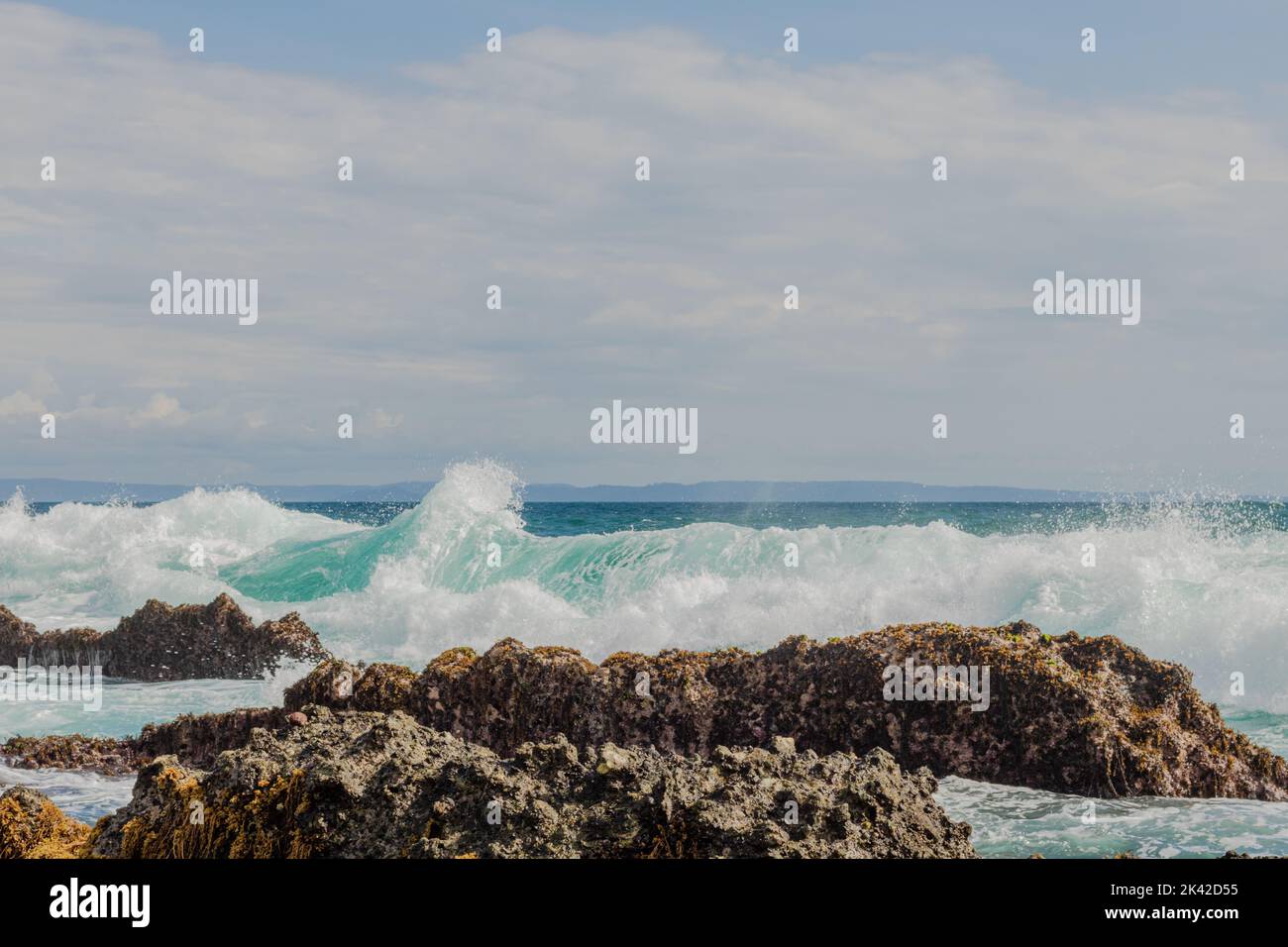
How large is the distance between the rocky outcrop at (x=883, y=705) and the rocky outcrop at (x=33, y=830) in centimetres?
338

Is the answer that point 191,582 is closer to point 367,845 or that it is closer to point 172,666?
point 172,666

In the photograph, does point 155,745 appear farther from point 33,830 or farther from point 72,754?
point 33,830

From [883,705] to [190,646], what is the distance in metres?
10.3

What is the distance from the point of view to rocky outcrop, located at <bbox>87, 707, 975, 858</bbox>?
15.3ft

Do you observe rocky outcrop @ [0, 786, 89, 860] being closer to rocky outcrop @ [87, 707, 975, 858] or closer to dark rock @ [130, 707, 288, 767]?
rocky outcrop @ [87, 707, 975, 858]

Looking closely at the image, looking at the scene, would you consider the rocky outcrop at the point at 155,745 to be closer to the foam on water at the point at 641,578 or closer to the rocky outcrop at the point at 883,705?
the rocky outcrop at the point at 883,705

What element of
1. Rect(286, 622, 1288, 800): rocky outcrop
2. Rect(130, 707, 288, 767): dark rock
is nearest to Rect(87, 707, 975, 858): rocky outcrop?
Rect(286, 622, 1288, 800): rocky outcrop

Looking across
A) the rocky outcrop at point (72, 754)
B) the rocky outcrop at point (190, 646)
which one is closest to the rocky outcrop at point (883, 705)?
the rocky outcrop at point (72, 754)

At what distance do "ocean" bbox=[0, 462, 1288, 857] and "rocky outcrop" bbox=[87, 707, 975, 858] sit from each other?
1872mm

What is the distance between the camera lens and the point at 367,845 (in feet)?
15.9

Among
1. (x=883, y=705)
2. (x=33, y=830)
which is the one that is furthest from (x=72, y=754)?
(x=883, y=705)

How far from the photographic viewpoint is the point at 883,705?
27.5ft
